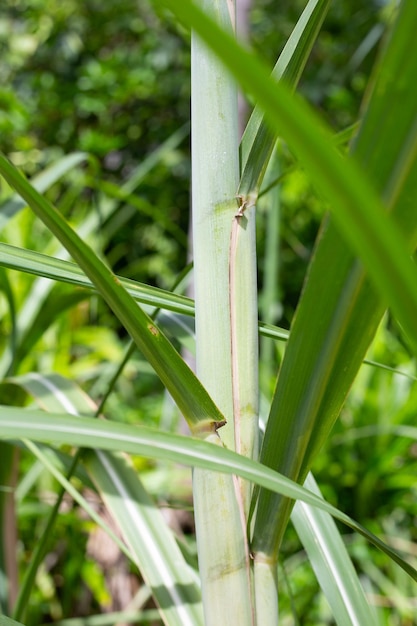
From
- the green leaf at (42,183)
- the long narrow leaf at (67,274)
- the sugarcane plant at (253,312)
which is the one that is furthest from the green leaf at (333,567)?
the green leaf at (42,183)

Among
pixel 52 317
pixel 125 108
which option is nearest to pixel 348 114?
pixel 125 108

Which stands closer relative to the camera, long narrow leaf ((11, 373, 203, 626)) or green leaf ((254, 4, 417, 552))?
green leaf ((254, 4, 417, 552))

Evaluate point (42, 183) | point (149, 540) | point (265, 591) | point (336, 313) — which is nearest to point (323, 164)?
point (336, 313)

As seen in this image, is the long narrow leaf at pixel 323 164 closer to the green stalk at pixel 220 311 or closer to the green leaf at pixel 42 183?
the green stalk at pixel 220 311

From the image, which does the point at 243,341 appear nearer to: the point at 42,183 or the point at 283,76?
the point at 283,76

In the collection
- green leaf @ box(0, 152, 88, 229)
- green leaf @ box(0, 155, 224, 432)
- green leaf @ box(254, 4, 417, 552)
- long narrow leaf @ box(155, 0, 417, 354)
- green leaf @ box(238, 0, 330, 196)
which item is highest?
green leaf @ box(0, 152, 88, 229)

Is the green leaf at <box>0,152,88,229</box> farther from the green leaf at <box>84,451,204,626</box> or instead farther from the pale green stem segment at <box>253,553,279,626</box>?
the pale green stem segment at <box>253,553,279,626</box>

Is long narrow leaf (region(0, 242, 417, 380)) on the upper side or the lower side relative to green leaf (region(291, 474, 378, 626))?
upper

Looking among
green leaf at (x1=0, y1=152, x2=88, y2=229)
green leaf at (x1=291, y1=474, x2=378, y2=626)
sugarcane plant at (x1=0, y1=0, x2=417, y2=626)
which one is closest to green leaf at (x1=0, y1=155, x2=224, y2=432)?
sugarcane plant at (x1=0, y1=0, x2=417, y2=626)
